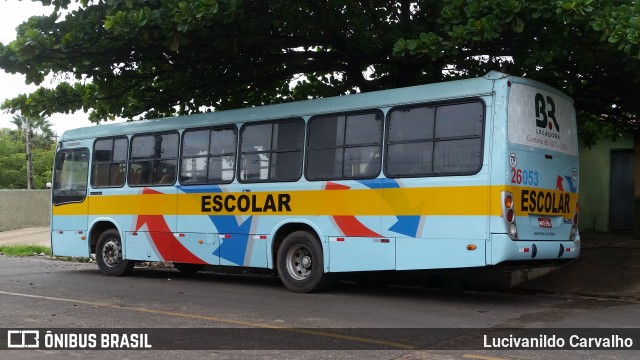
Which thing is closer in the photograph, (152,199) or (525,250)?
(525,250)

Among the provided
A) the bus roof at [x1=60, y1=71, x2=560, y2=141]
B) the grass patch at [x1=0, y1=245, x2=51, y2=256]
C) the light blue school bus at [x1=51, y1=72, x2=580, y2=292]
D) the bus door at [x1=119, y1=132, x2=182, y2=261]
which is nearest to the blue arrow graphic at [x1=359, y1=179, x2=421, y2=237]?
the light blue school bus at [x1=51, y1=72, x2=580, y2=292]

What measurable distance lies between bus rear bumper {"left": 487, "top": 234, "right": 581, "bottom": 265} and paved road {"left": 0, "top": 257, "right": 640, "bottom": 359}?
29.1 inches

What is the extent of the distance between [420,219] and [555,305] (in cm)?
247

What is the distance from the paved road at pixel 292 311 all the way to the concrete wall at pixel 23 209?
65.0 feet

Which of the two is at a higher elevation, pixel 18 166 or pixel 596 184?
pixel 18 166

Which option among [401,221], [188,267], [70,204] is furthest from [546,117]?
[70,204]

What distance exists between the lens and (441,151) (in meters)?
10.1

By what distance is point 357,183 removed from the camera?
36.1ft

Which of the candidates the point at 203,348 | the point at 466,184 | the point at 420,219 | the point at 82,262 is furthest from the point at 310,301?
the point at 82,262

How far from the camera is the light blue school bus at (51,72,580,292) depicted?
9688mm

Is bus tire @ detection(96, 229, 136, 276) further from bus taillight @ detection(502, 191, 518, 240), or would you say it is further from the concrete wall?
the concrete wall

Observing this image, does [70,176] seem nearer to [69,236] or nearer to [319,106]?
[69,236]

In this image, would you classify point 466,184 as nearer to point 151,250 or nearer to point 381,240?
point 381,240

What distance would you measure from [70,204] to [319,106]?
7.10 m
